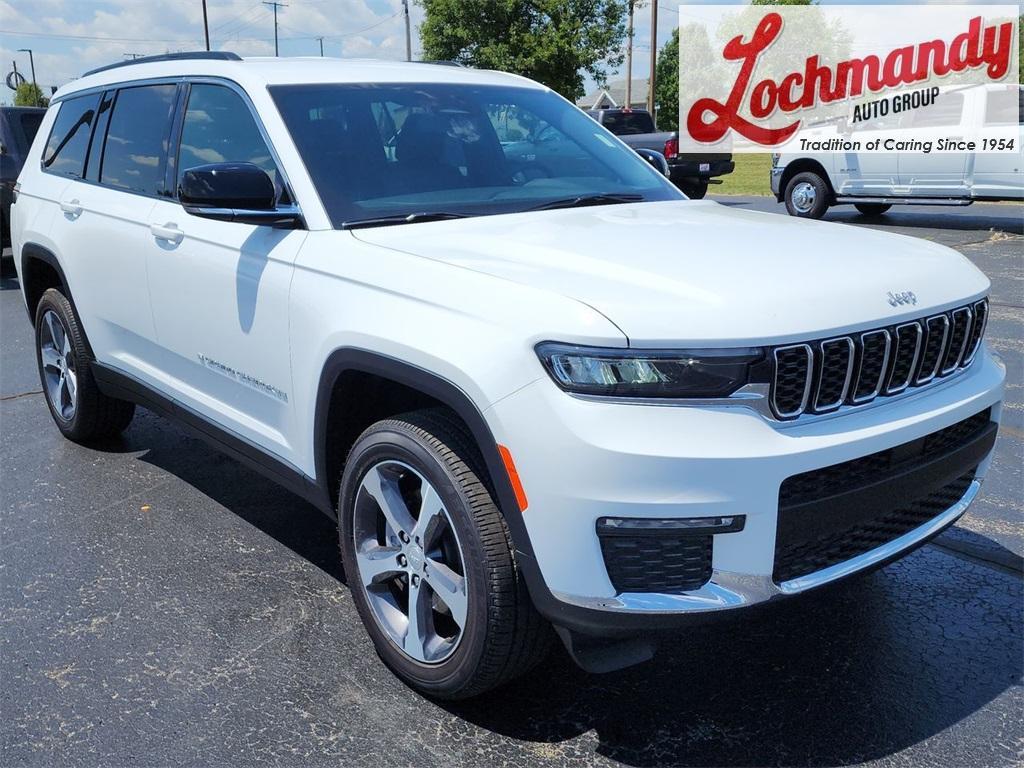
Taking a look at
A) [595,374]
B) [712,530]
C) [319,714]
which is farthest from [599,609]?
[319,714]

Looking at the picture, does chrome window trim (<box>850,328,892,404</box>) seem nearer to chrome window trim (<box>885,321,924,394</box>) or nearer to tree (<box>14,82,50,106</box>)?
chrome window trim (<box>885,321,924,394</box>)

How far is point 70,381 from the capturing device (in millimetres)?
5281

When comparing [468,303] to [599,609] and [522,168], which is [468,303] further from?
[522,168]

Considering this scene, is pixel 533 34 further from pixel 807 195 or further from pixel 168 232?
pixel 168 232

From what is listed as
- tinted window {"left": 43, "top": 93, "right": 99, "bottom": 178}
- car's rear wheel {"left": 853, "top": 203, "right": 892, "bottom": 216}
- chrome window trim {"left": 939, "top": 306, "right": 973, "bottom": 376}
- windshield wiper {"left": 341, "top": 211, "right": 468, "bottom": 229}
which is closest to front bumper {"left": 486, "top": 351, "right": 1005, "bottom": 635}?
chrome window trim {"left": 939, "top": 306, "right": 973, "bottom": 376}

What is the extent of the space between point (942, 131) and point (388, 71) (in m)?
12.2

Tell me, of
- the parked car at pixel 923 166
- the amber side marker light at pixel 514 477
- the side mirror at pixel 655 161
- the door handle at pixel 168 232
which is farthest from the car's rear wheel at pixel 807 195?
the amber side marker light at pixel 514 477

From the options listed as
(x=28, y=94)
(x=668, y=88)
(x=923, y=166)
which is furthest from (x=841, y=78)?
(x=28, y=94)

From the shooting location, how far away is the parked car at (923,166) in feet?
44.2

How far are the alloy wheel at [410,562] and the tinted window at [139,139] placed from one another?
200 cm

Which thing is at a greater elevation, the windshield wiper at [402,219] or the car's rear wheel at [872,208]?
the windshield wiper at [402,219]

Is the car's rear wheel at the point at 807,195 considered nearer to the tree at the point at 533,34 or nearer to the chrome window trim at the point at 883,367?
the chrome window trim at the point at 883,367

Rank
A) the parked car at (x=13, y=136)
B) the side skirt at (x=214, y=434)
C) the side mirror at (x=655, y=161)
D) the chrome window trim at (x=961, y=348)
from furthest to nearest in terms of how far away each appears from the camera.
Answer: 1. the parked car at (x=13, y=136)
2. the side mirror at (x=655, y=161)
3. the side skirt at (x=214, y=434)
4. the chrome window trim at (x=961, y=348)

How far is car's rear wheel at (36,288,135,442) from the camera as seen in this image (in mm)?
4984
